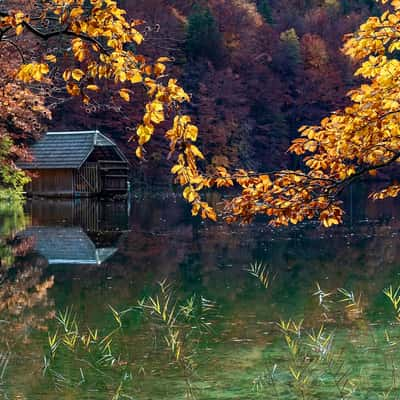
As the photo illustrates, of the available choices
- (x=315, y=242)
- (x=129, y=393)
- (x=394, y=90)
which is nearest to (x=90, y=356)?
(x=129, y=393)

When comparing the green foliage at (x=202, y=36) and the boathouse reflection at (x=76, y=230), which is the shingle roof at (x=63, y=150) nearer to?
the boathouse reflection at (x=76, y=230)

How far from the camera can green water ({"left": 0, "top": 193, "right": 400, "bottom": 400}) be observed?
8.33m

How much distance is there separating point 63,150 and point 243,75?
32116mm

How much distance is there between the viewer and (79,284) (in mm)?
15023

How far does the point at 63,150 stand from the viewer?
45.8 m

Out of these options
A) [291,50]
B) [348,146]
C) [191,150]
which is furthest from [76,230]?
[291,50]

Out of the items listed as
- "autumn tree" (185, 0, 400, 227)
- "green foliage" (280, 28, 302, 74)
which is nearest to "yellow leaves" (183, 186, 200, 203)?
"autumn tree" (185, 0, 400, 227)

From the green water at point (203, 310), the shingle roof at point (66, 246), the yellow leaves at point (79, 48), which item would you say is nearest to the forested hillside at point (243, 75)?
the shingle roof at point (66, 246)

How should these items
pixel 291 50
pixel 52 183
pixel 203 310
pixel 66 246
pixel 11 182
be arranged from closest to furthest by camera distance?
pixel 203 310 < pixel 66 246 < pixel 11 182 < pixel 52 183 < pixel 291 50

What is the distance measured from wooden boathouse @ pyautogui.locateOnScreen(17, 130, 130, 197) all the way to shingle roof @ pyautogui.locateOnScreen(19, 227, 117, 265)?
19403 millimetres

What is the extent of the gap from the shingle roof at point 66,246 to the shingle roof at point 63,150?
19080mm

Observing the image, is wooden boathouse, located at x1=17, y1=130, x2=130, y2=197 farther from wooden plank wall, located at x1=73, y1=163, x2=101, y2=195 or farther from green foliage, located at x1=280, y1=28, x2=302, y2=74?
green foliage, located at x1=280, y1=28, x2=302, y2=74

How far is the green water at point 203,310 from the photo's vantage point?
833 cm

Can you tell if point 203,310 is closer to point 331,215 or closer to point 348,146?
point 331,215
